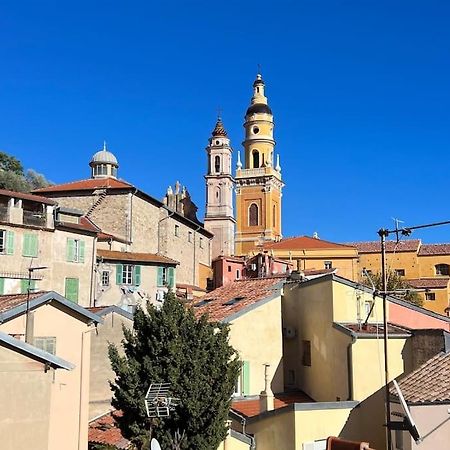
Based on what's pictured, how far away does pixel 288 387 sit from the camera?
25.0 m

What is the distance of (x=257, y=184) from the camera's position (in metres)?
87.2

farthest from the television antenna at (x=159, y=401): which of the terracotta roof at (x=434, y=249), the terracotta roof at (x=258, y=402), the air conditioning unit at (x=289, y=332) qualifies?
the terracotta roof at (x=434, y=249)

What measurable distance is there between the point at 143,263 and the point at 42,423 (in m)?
27.9

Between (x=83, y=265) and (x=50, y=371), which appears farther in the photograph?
(x=83, y=265)

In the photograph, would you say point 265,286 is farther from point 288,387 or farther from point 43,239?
point 43,239

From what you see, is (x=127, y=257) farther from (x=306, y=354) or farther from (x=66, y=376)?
(x=66, y=376)

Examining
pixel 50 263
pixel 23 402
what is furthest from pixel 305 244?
pixel 23 402

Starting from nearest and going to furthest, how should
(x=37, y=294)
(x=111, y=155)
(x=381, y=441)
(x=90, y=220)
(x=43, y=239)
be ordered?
(x=37, y=294) → (x=381, y=441) → (x=43, y=239) → (x=90, y=220) → (x=111, y=155)

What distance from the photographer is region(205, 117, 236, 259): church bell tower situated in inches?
3359

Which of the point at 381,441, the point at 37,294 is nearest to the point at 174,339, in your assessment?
the point at 37,294

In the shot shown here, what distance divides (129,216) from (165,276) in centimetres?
651

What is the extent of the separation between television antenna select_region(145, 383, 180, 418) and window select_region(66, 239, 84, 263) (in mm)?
21071

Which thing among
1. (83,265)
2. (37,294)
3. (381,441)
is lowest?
(381,441)

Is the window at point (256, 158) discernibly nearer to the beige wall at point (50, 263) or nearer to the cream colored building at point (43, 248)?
the cream colored building at point (43, 248)
